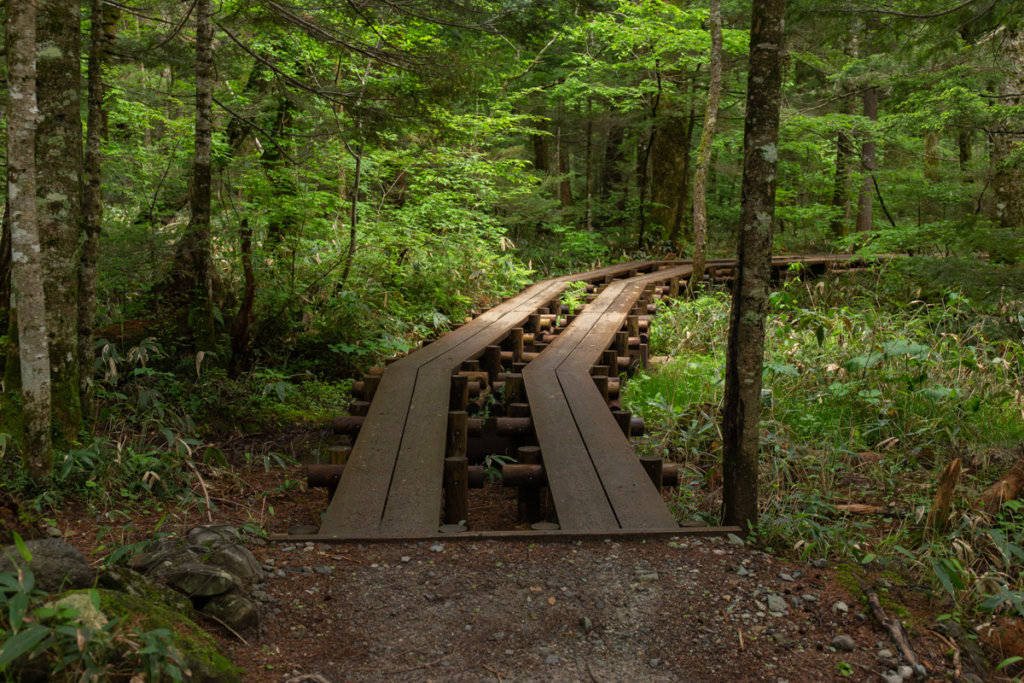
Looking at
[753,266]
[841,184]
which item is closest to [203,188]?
[753,266]

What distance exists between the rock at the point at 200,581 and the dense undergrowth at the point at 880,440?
2766mm

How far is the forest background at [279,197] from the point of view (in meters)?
4.79

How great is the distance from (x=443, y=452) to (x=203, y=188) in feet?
14.5

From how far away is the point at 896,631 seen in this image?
308 centimetres

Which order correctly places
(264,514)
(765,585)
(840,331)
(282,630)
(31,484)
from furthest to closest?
(840,331) → (264,514) → (31,484) → (765,585) → (282,630)

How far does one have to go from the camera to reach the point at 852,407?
656cm

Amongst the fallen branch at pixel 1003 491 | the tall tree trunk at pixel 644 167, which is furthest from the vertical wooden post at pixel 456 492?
the tall tree trunk at pixel 644 167

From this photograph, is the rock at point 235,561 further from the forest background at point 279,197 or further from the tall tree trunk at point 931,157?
the tall tree trunk at point 931,157

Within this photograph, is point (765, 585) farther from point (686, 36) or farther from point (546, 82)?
point (546, 82)

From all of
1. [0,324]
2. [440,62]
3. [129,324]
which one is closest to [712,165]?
[440,62]

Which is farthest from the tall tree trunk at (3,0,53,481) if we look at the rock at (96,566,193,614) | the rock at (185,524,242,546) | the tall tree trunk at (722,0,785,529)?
the tall tree trunk at (722,0,785,529)

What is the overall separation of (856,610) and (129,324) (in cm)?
807

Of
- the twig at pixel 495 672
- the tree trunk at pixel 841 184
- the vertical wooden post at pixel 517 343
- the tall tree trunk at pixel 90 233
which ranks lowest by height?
the twig at pixel 495 672

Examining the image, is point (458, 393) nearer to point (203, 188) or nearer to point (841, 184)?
point (203, 188)
